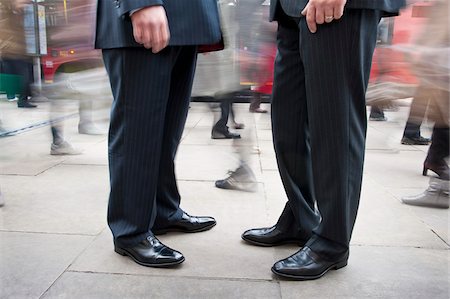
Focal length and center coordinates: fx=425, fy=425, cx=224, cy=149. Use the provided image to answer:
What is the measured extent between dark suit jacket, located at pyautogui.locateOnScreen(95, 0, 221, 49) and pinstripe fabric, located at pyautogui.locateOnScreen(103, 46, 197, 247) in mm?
48

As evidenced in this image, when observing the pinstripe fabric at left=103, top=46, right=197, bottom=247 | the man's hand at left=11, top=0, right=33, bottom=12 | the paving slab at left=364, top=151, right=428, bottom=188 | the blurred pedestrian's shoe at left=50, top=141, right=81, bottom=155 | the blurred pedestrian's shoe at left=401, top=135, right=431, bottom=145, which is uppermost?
the man's hand at left=11, top=0, right=33, bottom=12

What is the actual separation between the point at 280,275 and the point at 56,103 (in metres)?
3.40

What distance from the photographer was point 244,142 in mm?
3465

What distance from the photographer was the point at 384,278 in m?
1.76

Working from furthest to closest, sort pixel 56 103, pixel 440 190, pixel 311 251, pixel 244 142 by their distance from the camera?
pixel 56 103
pixel 244 142
pixel 440 190
pixel 311 251

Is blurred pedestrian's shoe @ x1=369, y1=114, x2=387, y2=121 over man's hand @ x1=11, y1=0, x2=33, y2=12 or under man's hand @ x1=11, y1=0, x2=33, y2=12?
under

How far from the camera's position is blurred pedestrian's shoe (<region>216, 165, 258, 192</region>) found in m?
3.03

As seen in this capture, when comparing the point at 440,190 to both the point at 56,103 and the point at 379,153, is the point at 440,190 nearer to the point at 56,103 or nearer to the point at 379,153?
the point at 379,153

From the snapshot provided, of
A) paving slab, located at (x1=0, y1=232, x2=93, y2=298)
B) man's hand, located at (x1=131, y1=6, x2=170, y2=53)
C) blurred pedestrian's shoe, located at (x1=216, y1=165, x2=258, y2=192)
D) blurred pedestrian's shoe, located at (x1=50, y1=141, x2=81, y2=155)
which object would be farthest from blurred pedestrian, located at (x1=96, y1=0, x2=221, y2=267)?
blurred pedestrian's shoe, located at (x1=50, y1=141, x2=81, y2=155)

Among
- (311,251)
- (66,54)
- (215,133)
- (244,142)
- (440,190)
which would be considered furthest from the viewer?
(215,133)

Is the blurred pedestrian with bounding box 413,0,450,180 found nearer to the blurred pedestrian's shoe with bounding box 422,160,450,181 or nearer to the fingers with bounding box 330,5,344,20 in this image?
the blurred pedestrian's shoe with bounding box 422,160,450,181

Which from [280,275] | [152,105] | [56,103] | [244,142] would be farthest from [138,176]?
[56,103]

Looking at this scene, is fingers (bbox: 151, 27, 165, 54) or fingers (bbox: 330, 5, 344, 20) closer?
fingers (bbox: 330, 5, 344, 20)

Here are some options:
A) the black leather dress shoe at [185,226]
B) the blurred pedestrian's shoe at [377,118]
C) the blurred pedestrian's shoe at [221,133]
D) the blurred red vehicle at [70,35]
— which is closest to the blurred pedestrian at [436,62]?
the black leather dress shoe at [185,226]
